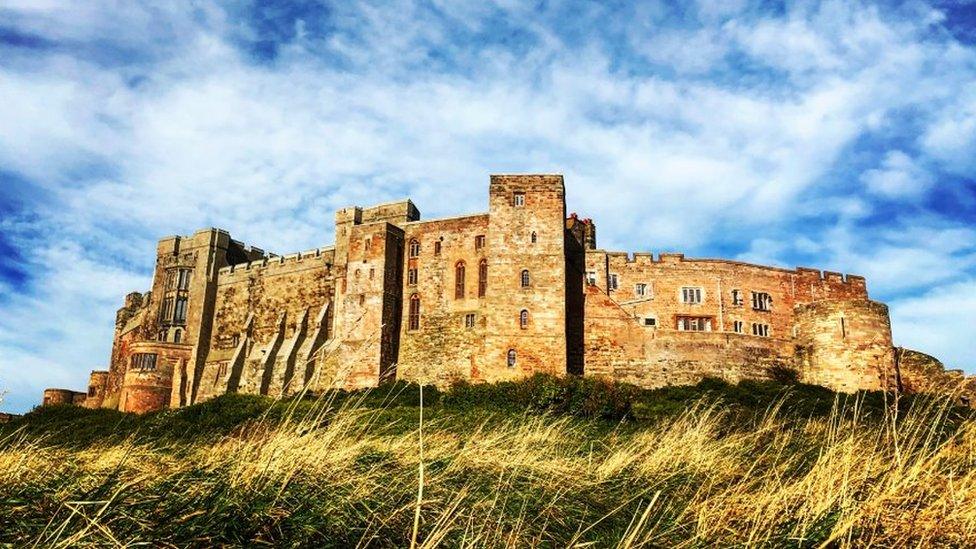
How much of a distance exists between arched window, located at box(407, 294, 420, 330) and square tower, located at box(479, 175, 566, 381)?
226 inches

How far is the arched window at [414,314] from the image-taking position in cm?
4034

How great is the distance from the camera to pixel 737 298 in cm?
3991

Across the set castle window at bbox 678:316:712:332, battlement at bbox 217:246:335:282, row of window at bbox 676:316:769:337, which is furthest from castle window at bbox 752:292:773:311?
battlement at bbox 217:246:335:282

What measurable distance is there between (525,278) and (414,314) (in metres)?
7.76

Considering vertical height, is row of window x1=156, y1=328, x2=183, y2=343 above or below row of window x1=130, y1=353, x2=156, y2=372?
above

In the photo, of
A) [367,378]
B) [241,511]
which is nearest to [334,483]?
[241,511]

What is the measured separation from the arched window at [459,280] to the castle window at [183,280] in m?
21.3

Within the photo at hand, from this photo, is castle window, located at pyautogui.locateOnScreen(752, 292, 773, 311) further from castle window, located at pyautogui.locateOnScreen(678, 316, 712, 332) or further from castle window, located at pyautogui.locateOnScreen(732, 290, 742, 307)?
castle window, located at pyautogui.locateOnScreen(678, 316, 712, 332)

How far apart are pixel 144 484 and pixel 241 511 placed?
1199 mm

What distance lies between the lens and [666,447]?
27.9 feet

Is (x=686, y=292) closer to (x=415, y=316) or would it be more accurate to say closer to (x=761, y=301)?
(x=761, y=301)

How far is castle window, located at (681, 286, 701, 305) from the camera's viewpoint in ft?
130

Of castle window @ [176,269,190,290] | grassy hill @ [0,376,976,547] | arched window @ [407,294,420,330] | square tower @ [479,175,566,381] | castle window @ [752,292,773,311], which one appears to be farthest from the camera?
castle window @ [176,269,190,290]

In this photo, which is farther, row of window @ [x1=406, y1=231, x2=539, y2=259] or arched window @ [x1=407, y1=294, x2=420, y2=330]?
arched window @ [x1=407, y1=294, x2=420, y2=330]
